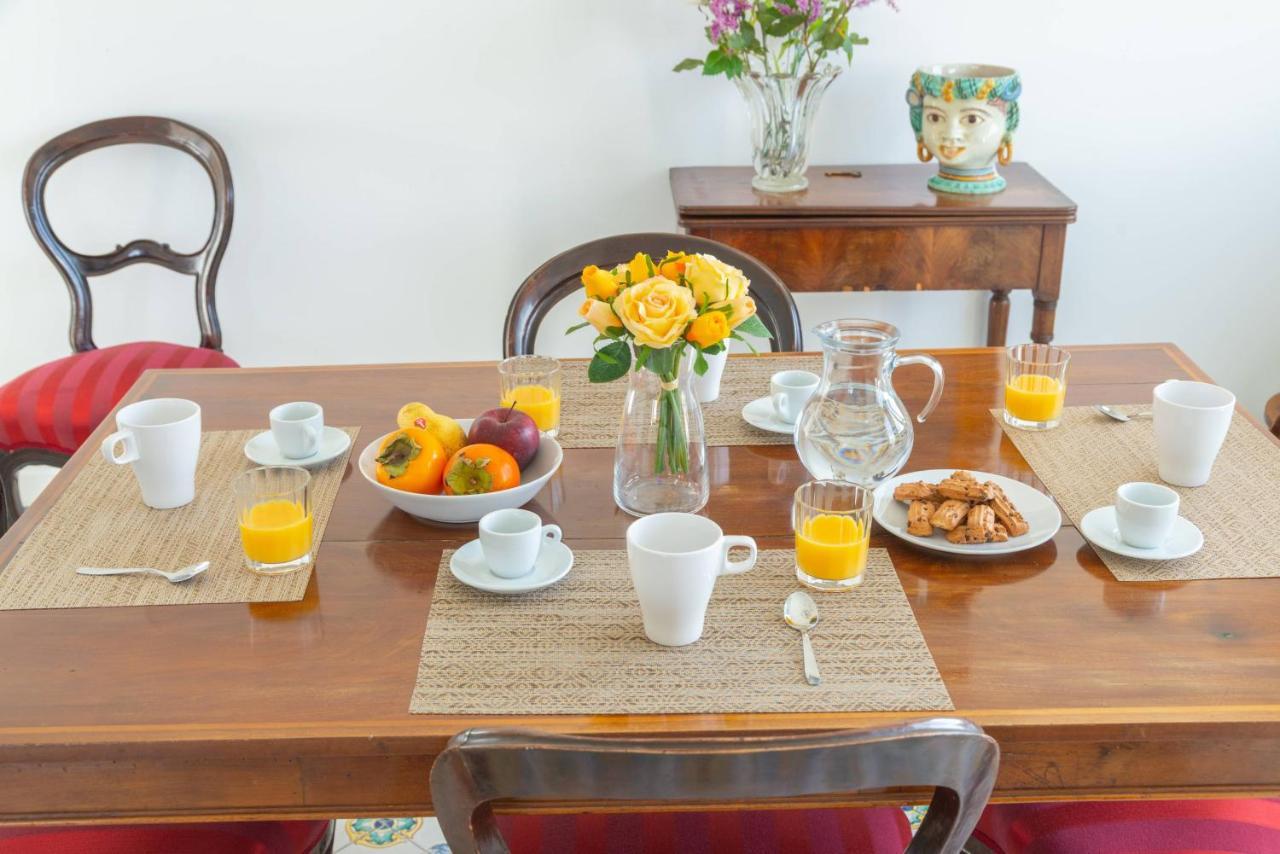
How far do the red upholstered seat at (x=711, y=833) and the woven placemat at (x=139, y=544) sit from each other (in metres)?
0.33

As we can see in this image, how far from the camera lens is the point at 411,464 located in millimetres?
1390

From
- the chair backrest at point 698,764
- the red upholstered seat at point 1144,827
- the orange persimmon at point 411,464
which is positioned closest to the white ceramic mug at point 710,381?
the orange persimmon at point 411,464

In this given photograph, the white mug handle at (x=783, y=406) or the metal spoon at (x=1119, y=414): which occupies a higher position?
the white mug handle at (x=783, y=406)

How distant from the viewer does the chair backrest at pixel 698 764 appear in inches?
33.2

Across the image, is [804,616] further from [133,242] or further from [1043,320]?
[133,242]

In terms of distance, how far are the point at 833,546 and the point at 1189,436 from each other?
1.53 ft

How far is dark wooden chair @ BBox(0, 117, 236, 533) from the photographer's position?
7.84 ft

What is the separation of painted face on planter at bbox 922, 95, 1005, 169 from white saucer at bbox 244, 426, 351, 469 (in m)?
1.38

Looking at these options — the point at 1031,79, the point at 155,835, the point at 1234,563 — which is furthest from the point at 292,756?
the point at 1031,79

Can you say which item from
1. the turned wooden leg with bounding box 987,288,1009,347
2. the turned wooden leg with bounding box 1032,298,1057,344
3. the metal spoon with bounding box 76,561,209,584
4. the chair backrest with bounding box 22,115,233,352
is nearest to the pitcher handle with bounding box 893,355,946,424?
the metal spoon with bounding box 76,561,209,584

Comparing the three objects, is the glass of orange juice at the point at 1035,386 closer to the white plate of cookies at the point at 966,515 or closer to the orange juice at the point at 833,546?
the white plate of cookies at the point at 966,515

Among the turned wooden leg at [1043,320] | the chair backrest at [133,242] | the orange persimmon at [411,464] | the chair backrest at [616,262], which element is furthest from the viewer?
the chair backrest at [133,242]

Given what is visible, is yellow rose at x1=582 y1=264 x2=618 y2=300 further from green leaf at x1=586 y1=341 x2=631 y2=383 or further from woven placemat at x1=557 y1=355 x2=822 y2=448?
woven placemat at x1=557 y1=355 x2=822 y2=448

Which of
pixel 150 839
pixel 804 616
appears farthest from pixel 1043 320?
pixel 150 839
